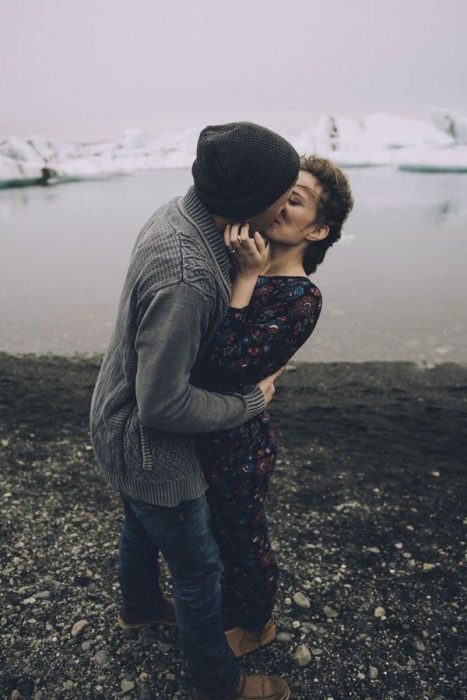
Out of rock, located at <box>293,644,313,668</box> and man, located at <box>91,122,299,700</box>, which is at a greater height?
man, located at <box>91,122,299,700</box>

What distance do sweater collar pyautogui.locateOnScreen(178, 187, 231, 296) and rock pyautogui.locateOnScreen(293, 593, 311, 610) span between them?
2.18 m

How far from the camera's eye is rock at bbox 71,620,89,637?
2965 mm

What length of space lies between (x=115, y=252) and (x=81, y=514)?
18.1 m

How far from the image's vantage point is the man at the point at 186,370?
169 centimetres

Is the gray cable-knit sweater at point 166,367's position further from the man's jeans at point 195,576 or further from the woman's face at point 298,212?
the woman's face at point 298,212

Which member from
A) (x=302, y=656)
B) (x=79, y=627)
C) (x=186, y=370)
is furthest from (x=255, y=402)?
(x=79, y=627)

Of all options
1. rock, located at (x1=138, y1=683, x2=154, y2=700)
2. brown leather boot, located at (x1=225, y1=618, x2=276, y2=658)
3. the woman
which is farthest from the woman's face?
rock, located at (x1=138, y1=683, x2=154, y2=700)

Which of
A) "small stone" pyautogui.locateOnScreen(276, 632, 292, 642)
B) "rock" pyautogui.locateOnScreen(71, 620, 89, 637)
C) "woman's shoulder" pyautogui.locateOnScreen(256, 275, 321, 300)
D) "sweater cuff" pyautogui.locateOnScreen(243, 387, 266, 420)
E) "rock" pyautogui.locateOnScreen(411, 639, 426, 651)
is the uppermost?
"woman's shoulder" pyautogui.locateOnScreen(256, 275, 321, 300)

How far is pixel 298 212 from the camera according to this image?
2.13m

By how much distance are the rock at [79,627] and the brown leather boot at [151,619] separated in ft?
0.60

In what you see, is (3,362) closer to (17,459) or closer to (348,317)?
(17,459)

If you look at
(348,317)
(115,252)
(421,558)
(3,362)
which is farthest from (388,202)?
(421,558)

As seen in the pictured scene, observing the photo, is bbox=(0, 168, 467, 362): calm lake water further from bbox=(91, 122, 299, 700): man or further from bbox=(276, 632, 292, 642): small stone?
A: bbox=(91, 122, 299, 700): man

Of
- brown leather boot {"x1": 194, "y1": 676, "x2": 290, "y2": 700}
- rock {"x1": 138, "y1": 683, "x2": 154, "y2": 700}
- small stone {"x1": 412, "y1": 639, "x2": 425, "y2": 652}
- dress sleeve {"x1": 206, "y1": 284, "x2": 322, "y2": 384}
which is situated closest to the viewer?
dress sleeve {"x1": 206, "y1": 284, "x2": 322, "y2": 384}
